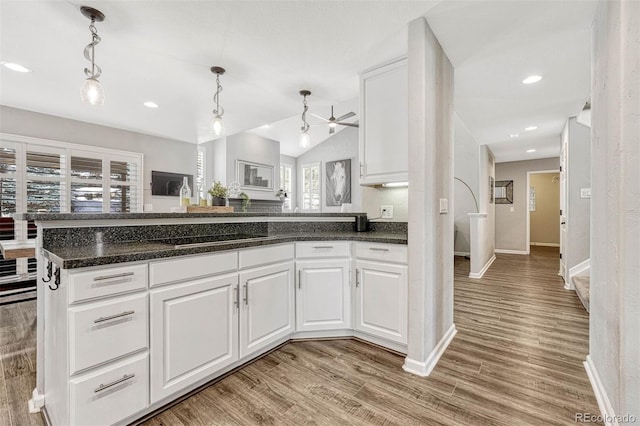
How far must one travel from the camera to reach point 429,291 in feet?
6.55

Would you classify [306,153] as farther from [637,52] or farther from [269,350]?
[637,52]

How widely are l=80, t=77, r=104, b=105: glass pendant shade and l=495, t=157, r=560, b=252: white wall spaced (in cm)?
832

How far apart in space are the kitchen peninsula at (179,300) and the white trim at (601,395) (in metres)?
1.07

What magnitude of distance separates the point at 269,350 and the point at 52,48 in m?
3.17

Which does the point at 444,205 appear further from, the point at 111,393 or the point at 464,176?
the point at 464,176

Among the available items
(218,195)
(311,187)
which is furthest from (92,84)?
(311,187)

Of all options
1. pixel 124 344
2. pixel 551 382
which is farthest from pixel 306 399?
pixel 551 382

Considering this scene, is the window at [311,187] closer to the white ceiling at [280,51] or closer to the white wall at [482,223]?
the white wall at [482,223]

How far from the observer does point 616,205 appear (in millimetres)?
1367

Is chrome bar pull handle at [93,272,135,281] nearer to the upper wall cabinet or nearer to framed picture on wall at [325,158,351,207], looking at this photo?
the upper wall cabinet

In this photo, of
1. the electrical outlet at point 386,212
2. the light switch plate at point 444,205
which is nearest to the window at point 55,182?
the electrical outlet at point 386,212

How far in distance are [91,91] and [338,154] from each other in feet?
21.1

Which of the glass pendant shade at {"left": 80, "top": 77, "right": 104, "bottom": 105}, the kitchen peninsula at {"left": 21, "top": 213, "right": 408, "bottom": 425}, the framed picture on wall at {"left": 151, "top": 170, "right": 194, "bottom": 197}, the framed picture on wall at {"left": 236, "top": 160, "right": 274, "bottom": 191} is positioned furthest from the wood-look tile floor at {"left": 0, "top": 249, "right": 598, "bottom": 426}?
the framed picture on wall at {"left": 236, "top": 160, "right": 274, "bottom": 191}

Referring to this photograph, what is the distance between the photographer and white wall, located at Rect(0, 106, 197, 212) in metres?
3.99
